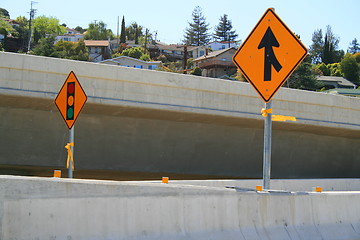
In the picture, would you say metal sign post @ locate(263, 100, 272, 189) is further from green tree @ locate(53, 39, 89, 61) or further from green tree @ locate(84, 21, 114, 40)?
green tree @ locate(84, 21, 114, 40)

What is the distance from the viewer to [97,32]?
140 metres

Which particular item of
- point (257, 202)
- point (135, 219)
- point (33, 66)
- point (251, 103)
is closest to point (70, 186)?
point (135, 219)

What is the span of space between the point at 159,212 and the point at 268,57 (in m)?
3.29

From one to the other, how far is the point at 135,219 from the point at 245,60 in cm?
354

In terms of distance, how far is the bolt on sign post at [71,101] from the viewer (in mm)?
9336

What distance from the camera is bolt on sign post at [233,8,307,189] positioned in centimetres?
745

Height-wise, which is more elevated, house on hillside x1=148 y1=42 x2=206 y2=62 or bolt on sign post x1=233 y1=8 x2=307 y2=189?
house on hillside x1=148 y1=42 x2=206 y2=62

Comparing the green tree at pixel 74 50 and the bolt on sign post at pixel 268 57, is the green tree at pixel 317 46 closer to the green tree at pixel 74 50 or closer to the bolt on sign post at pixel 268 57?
the green tree at pixel 74 50

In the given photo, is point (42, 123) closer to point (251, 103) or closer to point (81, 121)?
point (81, 121)

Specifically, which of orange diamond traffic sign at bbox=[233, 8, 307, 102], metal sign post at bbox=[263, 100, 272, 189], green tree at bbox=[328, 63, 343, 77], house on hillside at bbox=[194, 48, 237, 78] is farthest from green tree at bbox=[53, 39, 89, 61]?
metal sign post at bbox=[263, 100, 272, 189]

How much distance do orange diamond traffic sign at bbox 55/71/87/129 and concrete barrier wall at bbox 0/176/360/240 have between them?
356cm

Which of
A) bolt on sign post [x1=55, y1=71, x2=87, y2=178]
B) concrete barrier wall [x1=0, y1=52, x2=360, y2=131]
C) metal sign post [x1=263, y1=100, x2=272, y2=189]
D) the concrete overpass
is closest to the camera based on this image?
metal sign post [x1=263, y1=100, x2=272, y2=189]

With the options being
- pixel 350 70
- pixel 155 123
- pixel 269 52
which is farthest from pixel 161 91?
pixel 350 70

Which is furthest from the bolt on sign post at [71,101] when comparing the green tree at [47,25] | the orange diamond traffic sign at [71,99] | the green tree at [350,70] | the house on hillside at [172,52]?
the green tree at [47,25]
